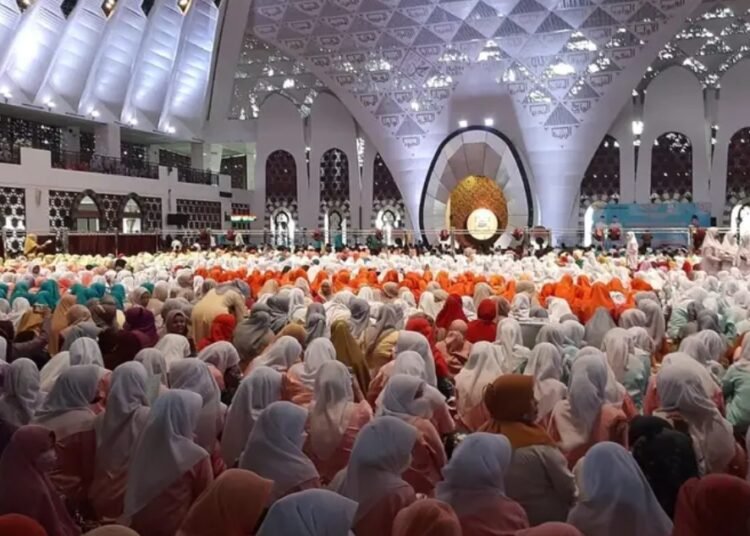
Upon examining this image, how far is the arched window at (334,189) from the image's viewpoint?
24484mm

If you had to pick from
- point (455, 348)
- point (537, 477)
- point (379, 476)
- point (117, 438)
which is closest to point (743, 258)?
point (455, 348)

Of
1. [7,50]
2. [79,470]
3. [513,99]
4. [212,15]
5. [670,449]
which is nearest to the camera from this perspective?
[670,449]

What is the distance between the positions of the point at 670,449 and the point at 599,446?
440 mm

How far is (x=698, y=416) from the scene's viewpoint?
319 cm

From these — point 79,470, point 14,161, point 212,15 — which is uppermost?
point 212,15

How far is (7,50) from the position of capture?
19.8 metres

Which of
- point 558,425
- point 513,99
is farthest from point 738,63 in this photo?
point 558,425

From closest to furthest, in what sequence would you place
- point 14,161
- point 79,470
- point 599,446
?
1. point 599,446
2. point 79,470
3. point 14,161

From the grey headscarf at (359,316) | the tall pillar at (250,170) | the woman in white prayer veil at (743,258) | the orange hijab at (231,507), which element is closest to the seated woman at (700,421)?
the orange hijab at (231,507)

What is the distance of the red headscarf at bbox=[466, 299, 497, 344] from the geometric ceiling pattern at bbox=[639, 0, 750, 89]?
56.5 feet

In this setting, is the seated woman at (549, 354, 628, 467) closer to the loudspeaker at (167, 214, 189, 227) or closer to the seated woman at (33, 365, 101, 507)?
the seated woman at (33, 365, 101, 507)

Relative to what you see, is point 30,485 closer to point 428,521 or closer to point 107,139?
point 428,521

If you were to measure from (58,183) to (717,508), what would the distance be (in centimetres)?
1949

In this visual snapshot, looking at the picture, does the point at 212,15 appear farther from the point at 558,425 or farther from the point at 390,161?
the point at 558,425
